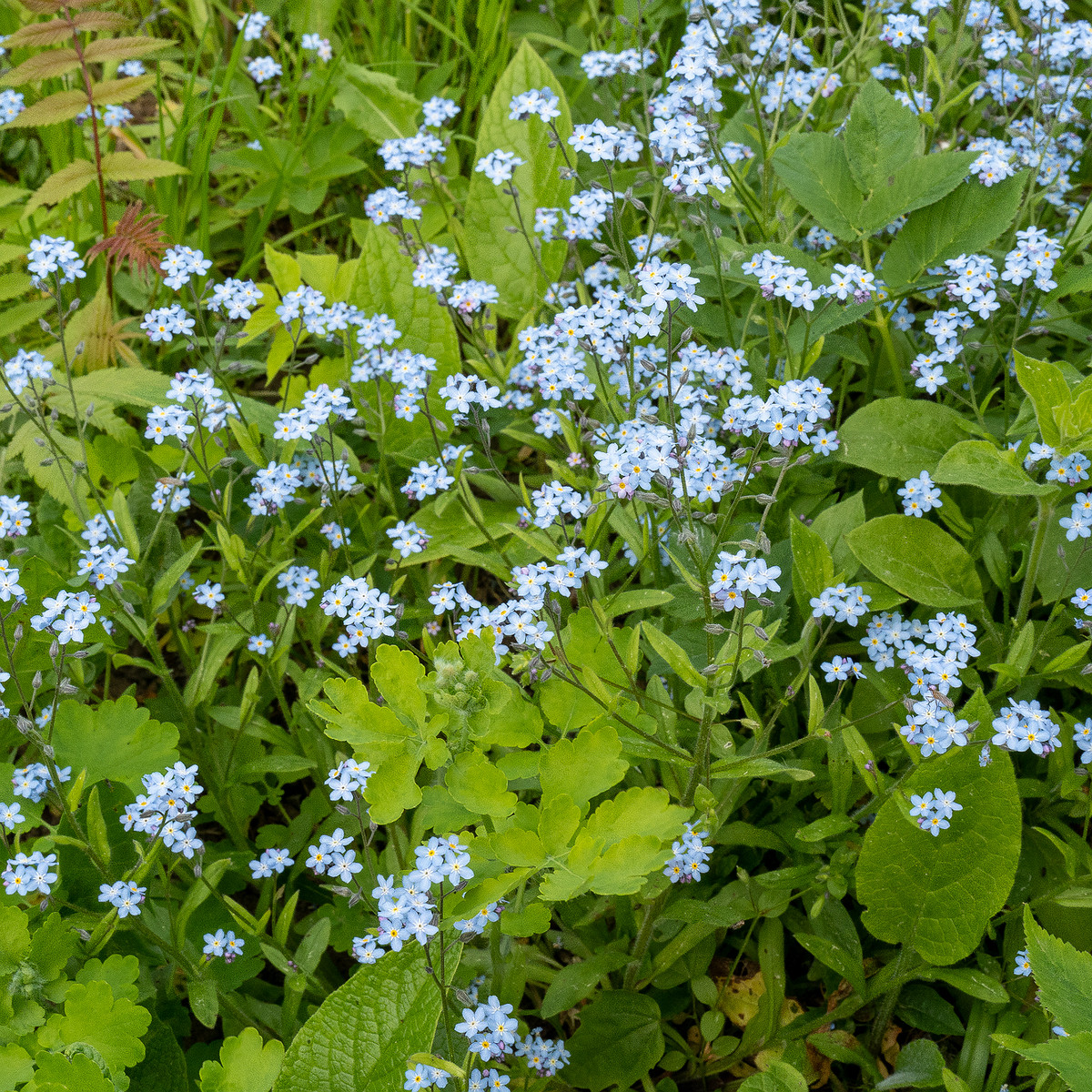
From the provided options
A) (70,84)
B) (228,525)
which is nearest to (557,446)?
(228,525)

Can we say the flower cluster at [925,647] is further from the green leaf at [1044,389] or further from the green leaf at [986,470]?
the green leaf at [1044,389]

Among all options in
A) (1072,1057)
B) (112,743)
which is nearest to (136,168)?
(112,743)

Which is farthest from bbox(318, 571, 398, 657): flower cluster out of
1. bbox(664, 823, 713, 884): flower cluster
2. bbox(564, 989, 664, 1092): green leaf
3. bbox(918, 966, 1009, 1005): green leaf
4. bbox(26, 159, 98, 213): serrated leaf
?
bbox(26, 159, 98, 213): serrated leaf

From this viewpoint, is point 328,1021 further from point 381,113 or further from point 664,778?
point 381,113

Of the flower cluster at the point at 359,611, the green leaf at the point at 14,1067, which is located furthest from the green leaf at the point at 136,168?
the green leaf at the point at 14,1067

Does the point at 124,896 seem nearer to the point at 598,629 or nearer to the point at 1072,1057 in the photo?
the point at 598,629

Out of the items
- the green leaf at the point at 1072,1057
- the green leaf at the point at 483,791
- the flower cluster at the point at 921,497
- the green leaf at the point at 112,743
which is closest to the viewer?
the green leaf at the point at 1072,1057
